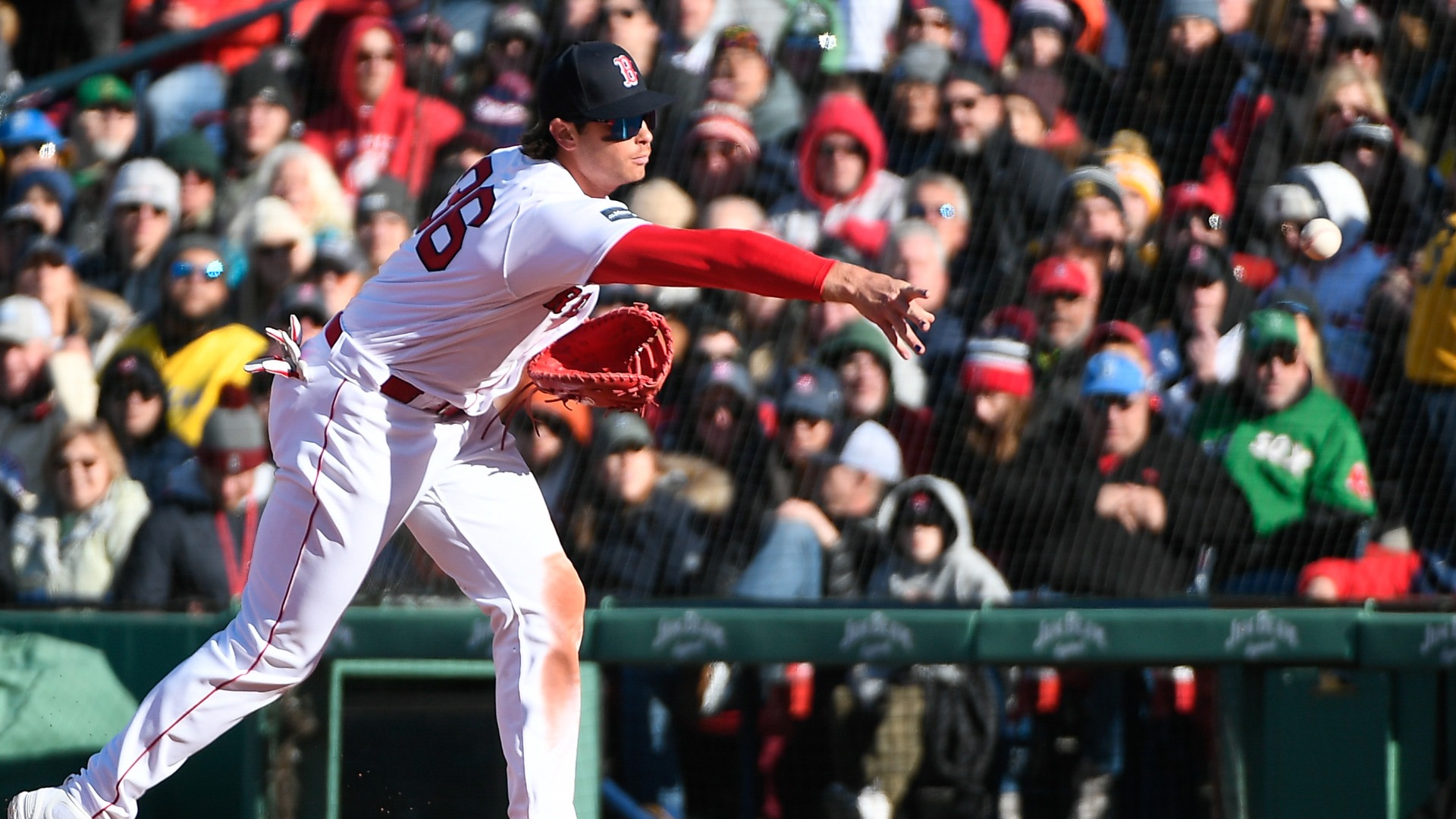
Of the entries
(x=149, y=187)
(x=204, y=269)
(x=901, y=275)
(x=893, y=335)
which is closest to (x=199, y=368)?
(x=204, y=269)

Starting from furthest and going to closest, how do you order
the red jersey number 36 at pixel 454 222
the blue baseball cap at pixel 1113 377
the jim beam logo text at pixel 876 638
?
the blue baseball cap at pixel 1113 377 < the jim beam logo text at pixel 876 638 < the red jersey number 36 at pixel 454 222

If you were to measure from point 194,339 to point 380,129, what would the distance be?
1.03m

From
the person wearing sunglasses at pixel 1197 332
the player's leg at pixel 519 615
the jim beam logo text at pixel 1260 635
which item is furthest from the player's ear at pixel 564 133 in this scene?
the person wearing sunglasses at pixel 1197 332

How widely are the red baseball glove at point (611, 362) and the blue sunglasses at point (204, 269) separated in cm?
263

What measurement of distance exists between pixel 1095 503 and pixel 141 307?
10.7 feet

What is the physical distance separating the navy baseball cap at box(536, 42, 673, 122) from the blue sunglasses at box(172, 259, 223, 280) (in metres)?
2.93

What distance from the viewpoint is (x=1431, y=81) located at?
5191 mm

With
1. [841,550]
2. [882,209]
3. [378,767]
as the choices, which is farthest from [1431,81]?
[378,767]

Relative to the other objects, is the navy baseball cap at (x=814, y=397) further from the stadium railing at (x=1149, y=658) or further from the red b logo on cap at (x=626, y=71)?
the red b logo on cap at (x=626, y=71)

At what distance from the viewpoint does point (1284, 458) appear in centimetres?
Answer: 466

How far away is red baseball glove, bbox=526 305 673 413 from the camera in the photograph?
10.8 ft

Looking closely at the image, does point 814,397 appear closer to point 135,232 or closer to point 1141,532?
point 1141,532

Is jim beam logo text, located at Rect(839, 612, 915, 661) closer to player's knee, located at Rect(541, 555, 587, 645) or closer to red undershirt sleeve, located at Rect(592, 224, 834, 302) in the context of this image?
player's knee, located at Rect(541, 555, 587, 645)

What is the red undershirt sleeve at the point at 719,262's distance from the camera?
265 centimetres
